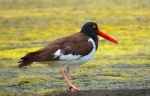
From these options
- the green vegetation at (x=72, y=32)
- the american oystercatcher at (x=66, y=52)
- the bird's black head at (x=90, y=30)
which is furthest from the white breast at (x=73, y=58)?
the green vegetation at (x=72, y=32)

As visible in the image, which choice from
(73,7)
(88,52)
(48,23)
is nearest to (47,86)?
(88,52)

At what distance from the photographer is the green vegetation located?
12.4 metres

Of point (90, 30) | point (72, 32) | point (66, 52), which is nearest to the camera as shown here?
point (66, 52)

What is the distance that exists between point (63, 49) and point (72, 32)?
10044 millimetres

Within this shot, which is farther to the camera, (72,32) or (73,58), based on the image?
(72,32)

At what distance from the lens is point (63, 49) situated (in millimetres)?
10562

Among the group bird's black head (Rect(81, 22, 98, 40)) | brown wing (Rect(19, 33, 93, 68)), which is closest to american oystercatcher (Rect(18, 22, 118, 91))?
brown wing (Rect(19, 33, 93, 68))

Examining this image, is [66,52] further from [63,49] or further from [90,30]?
[90,30]

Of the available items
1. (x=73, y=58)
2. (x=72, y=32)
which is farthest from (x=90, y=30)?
(x=72, y=32)

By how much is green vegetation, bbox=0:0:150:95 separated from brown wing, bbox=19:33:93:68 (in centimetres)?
90

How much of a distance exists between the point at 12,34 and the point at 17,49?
127 inches

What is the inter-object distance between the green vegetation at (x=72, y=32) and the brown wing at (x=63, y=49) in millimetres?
900

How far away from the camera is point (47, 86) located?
1202cm

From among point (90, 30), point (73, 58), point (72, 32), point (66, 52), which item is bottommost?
point (72, 32)
